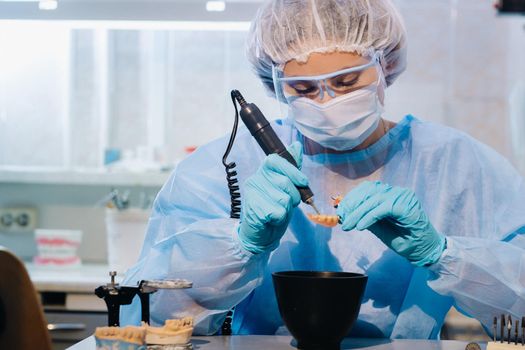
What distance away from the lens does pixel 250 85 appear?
351cm

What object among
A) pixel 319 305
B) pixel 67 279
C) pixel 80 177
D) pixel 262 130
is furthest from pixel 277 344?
pixel 80 177

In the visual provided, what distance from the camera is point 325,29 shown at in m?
1.61

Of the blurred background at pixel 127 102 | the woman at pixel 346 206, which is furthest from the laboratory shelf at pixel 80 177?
the woman at pixel 346 206

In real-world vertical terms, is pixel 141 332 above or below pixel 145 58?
below

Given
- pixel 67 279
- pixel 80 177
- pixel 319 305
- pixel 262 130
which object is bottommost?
pixel 67 279

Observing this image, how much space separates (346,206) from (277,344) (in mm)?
260

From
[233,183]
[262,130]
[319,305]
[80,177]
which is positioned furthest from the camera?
[80,177]

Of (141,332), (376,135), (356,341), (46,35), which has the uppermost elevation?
(46,35)

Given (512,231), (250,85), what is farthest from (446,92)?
(512,231)

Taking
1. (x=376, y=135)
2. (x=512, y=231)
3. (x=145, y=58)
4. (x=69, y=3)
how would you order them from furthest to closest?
(x=145, y=58)
(x=69, y=3)
(x=376, y=135)
(x=512, y=231)

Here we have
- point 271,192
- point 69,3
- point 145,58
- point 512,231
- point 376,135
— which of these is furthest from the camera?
point 145,58

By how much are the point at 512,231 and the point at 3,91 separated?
105 inches

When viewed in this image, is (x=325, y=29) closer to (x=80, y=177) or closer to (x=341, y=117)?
(x=341, y=117)

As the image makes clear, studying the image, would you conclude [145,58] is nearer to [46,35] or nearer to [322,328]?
[46,35]
